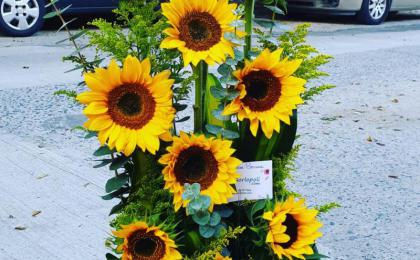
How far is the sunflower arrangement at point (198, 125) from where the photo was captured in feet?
6.15

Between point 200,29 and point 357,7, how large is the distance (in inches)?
466

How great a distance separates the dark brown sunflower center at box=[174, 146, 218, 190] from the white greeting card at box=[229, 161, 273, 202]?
144mm

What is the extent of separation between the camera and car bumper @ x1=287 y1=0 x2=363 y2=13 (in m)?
13.0

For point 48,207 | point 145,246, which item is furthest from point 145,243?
point 48,207

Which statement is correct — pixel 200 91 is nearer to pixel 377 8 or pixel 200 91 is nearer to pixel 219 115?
pixel 219 115

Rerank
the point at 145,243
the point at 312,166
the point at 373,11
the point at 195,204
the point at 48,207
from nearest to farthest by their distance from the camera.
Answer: the point at 195,204 → the point at 145,243 → the point at 48,207 → the point at 312,166 → the point at 373,11

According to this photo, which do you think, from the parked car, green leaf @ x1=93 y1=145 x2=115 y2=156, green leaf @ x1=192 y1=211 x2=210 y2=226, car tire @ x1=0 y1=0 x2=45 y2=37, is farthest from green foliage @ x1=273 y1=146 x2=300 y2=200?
car tire @ x1=0 y1=0 x2=45 y2=37

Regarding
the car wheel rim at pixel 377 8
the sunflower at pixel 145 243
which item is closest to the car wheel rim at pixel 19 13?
the car wheel rim at pixel 377 8

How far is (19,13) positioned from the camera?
9.90m

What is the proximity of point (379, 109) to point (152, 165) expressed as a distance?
4.78 metres

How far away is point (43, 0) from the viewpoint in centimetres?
1009

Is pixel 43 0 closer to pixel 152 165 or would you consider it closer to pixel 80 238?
pixel 80 238

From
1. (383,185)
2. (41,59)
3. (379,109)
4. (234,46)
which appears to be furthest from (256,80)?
(41,59)

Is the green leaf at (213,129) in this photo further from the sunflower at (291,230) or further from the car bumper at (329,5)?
the car bumper at (329,5)
